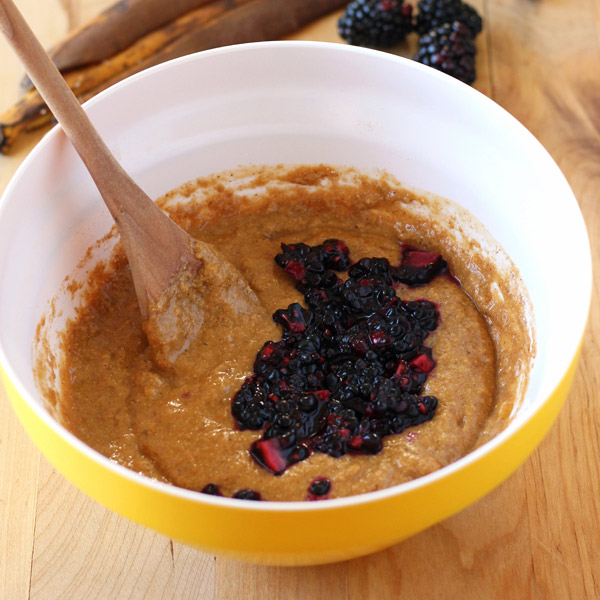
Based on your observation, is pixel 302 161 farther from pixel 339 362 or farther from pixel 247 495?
pixel 247 495

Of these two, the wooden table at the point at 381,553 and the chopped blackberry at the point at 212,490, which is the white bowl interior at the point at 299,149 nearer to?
the wooden table at the point at 381,553

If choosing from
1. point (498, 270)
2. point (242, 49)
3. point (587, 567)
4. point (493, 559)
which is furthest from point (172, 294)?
point (587, 567)

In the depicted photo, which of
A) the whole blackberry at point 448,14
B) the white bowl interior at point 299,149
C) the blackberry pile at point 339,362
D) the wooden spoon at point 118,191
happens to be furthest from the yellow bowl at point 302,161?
the whole blackberry at point 448,14

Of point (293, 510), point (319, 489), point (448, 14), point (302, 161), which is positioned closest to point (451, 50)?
point (448, 14)

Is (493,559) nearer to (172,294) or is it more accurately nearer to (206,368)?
(206,368)

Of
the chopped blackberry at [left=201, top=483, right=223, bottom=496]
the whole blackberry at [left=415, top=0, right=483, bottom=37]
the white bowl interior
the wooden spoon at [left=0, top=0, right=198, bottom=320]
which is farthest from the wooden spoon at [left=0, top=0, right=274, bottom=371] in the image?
the whole blackberry at [left=415, top=0, right=483, bottom=37]

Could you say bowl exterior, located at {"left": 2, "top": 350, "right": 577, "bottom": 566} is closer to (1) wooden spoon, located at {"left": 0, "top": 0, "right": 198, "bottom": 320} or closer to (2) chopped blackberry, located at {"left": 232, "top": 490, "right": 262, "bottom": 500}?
(2) chopped blackberry, located at {"left": 232, "top": 490, "right": 262, "bottom": 500}
